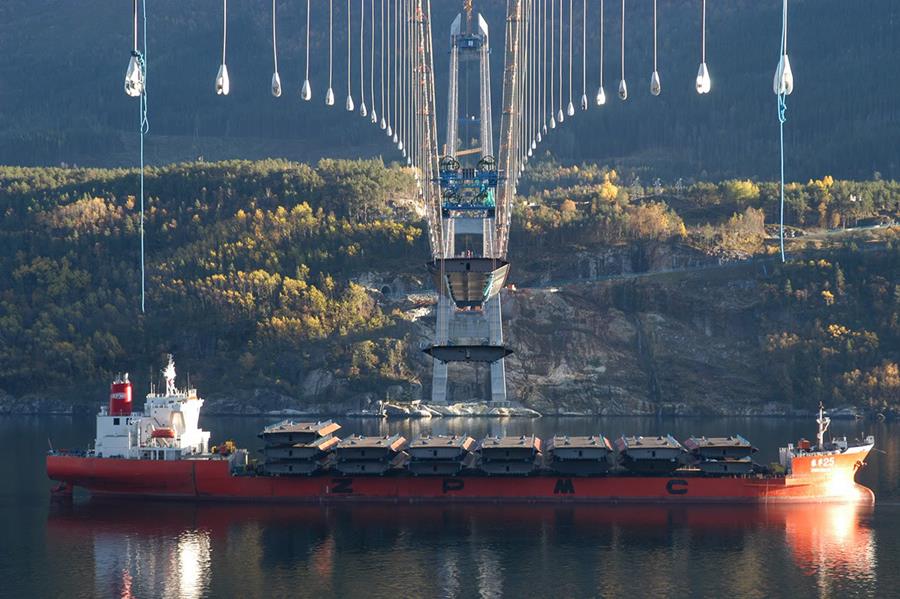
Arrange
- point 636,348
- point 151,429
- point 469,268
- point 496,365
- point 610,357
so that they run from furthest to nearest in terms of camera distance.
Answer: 1. point 636,348
2. point 610,357
3. point 496,365
4. point 469,268
5. point 151,429

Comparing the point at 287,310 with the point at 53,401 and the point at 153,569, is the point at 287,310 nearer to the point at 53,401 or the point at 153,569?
the point at 53,401

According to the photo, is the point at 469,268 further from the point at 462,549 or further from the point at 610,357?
the point at 610,357

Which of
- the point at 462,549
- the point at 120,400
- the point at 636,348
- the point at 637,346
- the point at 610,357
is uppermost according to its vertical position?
the point at 637,346

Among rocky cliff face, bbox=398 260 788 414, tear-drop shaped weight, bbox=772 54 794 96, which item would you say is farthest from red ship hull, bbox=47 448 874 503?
rocky cliff face, bbox=398 260 788 414

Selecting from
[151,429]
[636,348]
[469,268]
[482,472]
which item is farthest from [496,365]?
[151,429]

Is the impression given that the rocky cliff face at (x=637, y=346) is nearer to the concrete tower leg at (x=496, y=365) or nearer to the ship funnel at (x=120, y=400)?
the concrete tower leg at (x=496, y=365)

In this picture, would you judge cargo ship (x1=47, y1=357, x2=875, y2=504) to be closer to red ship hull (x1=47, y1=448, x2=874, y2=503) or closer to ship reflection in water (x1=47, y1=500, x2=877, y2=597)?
red ship hull (x1=47, y1=448, x2=874, y2=503)

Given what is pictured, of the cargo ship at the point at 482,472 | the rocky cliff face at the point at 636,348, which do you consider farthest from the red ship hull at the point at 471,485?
the rocky cliff face at the point at 636,348

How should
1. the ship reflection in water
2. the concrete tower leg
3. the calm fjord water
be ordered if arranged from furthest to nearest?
the concrete tower leg < the ship reflection in water < the calm fjord water
